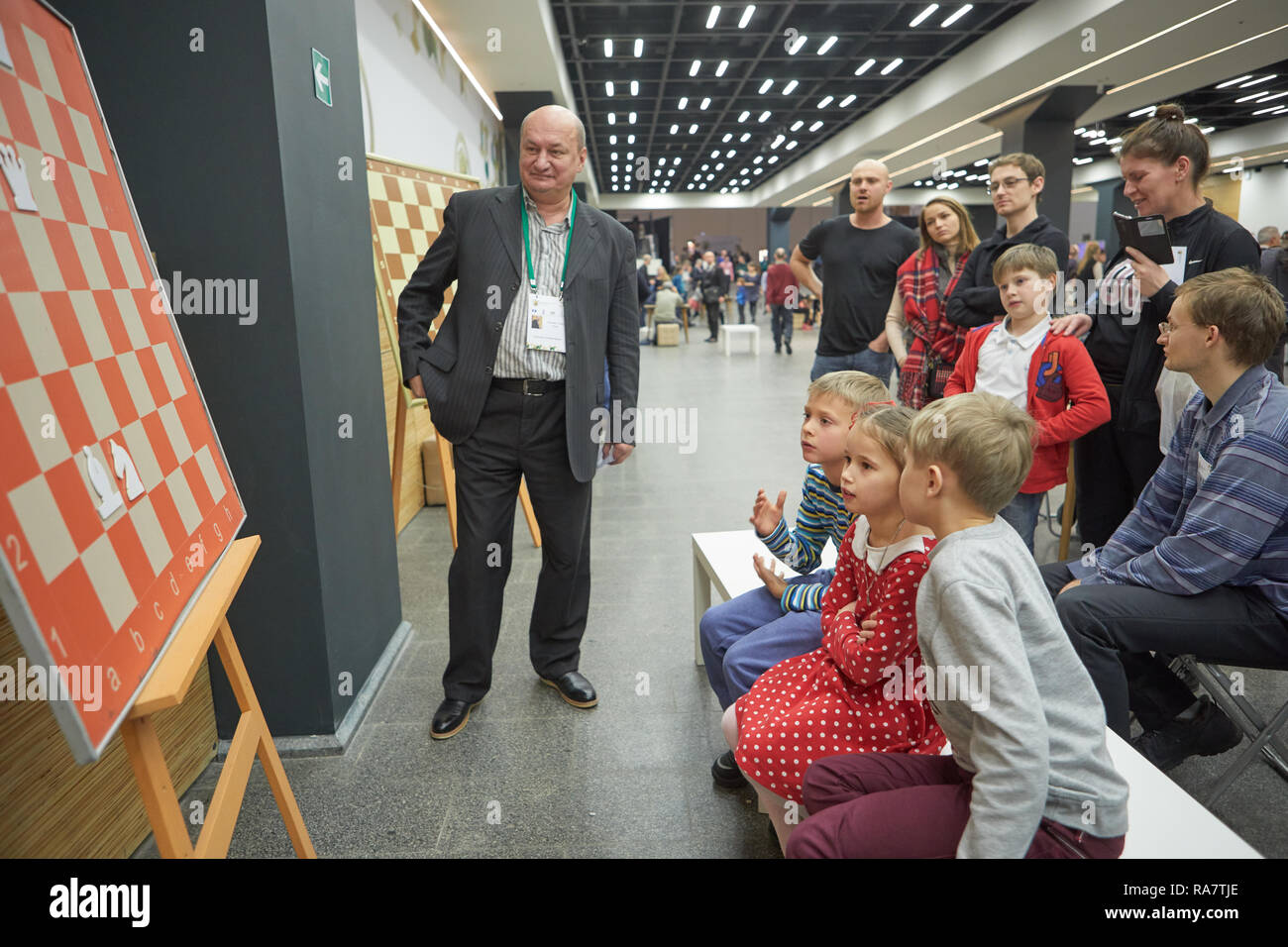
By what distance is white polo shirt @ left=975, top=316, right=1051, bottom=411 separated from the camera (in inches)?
112

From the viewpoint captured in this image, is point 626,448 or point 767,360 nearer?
point 626,448

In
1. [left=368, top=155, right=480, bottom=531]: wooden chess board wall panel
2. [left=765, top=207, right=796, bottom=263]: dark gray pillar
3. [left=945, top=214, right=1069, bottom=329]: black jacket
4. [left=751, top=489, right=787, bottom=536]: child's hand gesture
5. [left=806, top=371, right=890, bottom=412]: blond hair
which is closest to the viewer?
[left=806, top=371, right=890, bottom=412]: blond hair

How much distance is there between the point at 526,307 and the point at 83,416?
1.40 meters

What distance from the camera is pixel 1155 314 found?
8.75 feet

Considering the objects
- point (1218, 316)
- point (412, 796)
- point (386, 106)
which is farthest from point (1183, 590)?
point (386, 106)

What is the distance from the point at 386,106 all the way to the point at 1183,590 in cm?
504

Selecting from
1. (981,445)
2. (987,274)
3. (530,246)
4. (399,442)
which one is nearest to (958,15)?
(987,274)

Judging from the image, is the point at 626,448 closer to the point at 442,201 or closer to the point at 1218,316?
the point at 1218,316

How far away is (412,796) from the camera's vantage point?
2.14 meters

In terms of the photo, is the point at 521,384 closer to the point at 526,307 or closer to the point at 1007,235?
the point at 526,307

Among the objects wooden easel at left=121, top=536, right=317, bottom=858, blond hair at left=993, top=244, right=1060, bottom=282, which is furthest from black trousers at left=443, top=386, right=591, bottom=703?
blond hair at left=993, top=244, right=1060, bottom=282

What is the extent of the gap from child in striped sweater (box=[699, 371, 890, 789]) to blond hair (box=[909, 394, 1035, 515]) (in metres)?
0.57

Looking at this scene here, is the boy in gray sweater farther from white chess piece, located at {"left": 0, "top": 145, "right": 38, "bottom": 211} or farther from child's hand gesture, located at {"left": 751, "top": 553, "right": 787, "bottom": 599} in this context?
white chess piece, located at {"left": 0, "top": 145, "right": 38, "bottom": 211}
